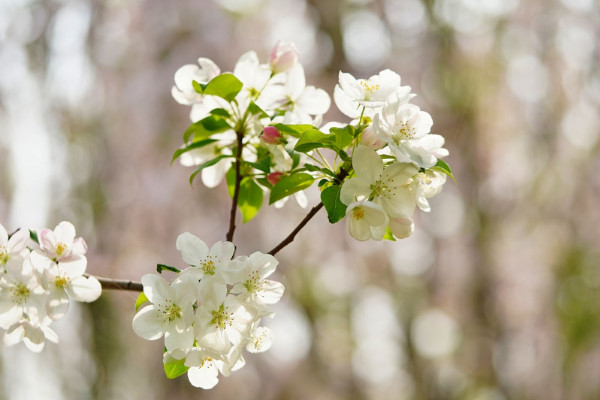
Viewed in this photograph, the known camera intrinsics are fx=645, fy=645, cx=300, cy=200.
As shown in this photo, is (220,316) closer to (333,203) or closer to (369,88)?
(333,203)

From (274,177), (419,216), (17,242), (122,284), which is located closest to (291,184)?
(274,177)

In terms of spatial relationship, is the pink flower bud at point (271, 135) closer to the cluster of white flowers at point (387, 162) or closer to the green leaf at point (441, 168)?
the cluster of white flowers at point (387, 162)

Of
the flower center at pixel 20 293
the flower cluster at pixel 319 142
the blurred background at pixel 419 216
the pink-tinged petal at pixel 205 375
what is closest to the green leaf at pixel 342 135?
the flower cluster at pixel 319 142

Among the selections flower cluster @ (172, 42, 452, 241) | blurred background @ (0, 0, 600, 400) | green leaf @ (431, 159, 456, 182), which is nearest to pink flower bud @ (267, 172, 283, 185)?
flower cluster @ (172, 42, 452, 241)

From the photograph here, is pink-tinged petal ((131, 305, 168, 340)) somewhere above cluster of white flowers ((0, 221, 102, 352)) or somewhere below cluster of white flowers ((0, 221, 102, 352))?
below

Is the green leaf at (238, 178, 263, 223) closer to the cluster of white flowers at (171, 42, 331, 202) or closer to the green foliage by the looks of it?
the cluster of white flowers at (171, 42, 331, 202)

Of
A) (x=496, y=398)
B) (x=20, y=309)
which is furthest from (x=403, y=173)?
(x=496, y=398)
